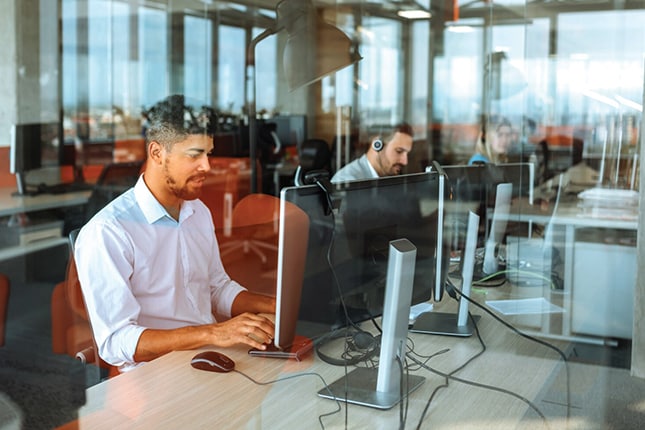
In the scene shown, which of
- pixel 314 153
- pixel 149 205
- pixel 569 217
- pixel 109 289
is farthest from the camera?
pixel 314 153

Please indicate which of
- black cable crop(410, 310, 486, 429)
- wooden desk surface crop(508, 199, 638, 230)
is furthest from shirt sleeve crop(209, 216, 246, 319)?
wooden desk surface crop(508, 199, 638, 230)

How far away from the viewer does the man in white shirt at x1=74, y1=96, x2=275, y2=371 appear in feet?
6.53

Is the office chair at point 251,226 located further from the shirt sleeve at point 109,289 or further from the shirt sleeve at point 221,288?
the shirt sleeve at point 109,289

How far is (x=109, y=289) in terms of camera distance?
2.01 m

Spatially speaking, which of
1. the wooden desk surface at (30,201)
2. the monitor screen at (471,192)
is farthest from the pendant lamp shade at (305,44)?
the wooden desk surface at (30,201)

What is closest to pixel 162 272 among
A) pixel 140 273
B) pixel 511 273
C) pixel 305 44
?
pixel 140 273

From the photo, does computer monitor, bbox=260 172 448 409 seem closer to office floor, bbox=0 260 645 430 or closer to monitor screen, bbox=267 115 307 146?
office floor, bbox=0 260 645 430

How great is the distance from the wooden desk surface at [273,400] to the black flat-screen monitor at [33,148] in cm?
A: 326

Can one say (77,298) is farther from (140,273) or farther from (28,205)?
(28,205)

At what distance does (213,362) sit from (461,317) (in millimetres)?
726

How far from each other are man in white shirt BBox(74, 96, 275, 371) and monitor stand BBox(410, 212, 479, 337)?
16.9 inches

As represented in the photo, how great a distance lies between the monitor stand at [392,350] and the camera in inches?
61.2

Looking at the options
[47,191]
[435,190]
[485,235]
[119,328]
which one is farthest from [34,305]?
[435,190]

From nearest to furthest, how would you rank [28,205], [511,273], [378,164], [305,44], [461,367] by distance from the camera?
1. [461,367]
2. [305,44]
3. [511,273]
4. [378,164]
5. [28,205]
